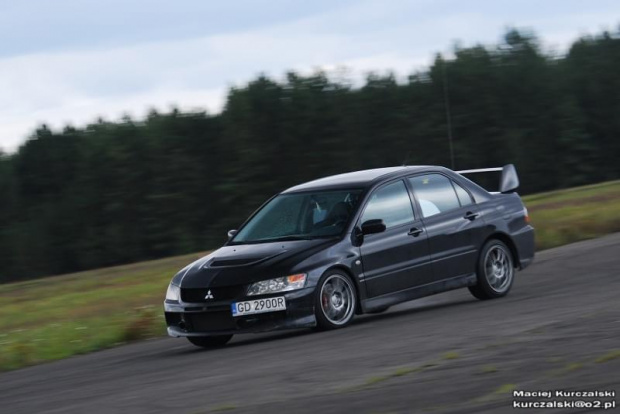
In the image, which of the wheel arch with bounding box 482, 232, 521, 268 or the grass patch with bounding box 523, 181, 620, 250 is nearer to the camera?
the wheel arch with bounding box 482, 232, 521, 268

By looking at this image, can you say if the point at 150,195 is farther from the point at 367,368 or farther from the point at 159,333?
the point at 367,368

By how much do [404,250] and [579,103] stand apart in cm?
6835

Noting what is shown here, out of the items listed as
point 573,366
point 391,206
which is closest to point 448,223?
point 391,206

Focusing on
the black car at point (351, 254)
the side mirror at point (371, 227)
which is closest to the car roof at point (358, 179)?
the black car at point (351, 254)

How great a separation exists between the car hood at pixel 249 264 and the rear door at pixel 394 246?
0.54m

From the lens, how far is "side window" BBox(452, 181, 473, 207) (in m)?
13.3

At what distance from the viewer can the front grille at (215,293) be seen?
Answer: 36.4 feet

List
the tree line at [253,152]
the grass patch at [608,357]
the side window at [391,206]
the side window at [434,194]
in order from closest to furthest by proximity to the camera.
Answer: the grass patch at [608,357], the side window at [391,206], the side window at [434,194], the tree line at [253,152]

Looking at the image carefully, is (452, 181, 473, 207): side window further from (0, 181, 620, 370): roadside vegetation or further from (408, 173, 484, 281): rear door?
(0, 181, 620, 370): roadside vegetation

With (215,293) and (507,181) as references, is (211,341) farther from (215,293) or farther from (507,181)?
(507,181)

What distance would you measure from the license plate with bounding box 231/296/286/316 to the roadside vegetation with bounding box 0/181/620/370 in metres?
2.47

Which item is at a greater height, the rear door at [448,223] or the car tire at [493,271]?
the rear door at [448,223]

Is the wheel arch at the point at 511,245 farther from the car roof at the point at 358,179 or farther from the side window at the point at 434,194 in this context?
the car roof at the point at 358,179

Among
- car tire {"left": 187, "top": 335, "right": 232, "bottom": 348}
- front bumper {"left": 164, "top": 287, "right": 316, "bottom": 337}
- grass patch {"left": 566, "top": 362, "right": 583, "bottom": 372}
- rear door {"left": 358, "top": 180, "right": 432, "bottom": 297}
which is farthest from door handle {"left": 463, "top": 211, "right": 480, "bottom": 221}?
grass patch {"left": 566, "top": 362, "right": 583, "bottom": 372}
